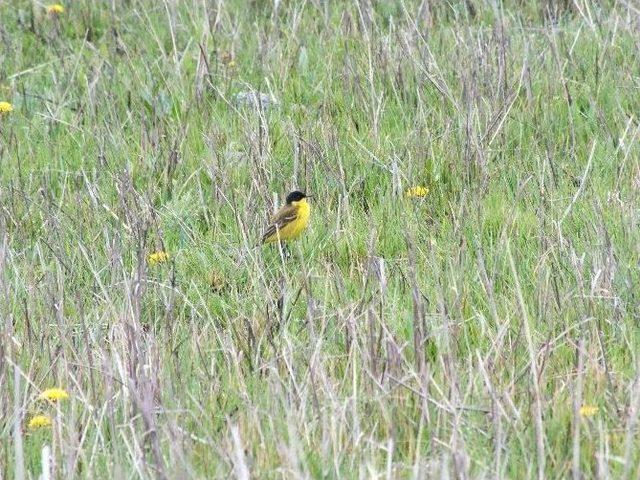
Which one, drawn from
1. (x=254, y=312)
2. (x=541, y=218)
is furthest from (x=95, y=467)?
(x=541, y=218)

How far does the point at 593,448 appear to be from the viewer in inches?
131

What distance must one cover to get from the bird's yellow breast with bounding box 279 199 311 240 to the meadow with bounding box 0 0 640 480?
7 centimetres

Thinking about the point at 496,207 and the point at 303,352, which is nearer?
the point at 303,352

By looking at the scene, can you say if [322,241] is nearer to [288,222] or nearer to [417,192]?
[288,222]

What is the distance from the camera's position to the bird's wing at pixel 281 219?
514cm

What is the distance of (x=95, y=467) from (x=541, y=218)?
226cm

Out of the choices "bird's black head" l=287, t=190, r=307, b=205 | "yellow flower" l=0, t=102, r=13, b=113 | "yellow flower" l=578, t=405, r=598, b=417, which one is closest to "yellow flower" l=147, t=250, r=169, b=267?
"bird's black head" l=287, t=190, r=307, b=205

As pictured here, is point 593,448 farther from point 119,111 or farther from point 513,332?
point 119,111

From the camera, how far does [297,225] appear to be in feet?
17.0

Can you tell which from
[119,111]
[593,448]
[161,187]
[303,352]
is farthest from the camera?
[119,111]

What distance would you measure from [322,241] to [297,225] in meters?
0.18

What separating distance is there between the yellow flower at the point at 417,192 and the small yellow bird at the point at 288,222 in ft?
1.47

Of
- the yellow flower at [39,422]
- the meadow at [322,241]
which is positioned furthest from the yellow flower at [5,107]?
the yellow flower at [39,422]

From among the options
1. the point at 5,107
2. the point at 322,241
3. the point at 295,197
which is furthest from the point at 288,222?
the point at 5,107
